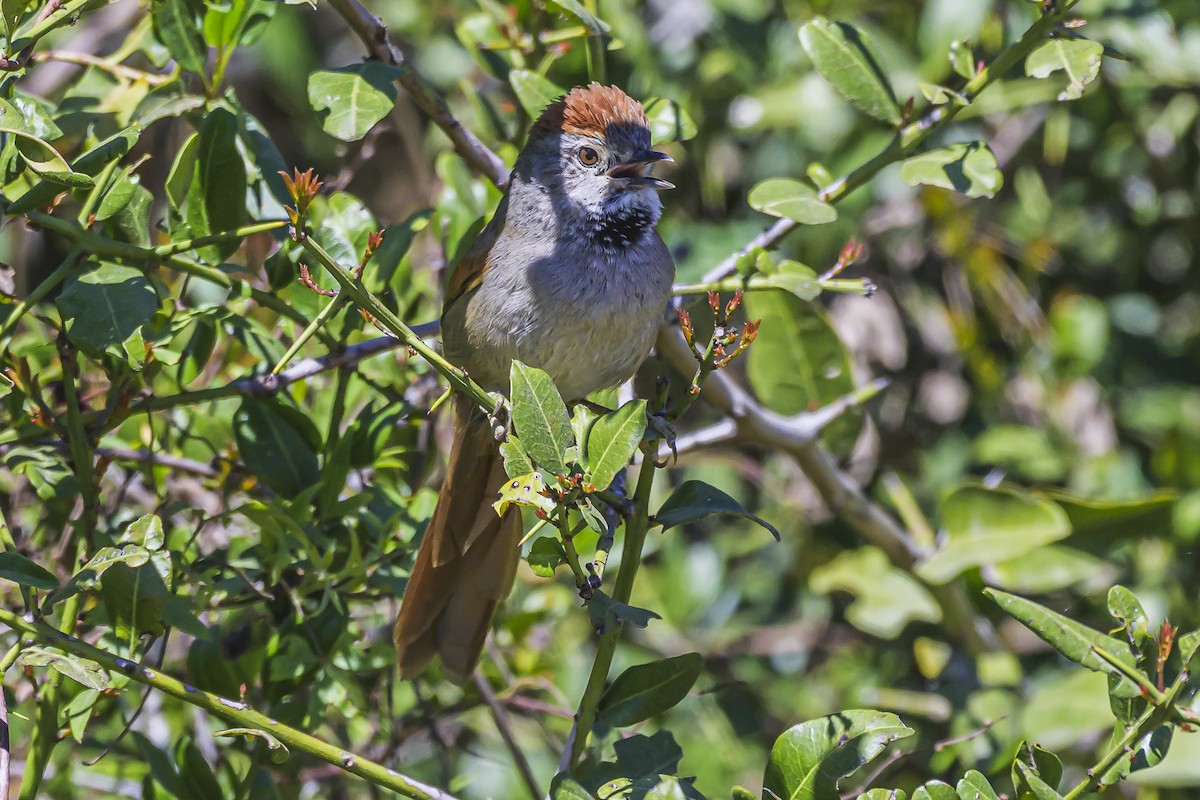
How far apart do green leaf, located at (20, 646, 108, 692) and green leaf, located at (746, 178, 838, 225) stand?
1.41 m

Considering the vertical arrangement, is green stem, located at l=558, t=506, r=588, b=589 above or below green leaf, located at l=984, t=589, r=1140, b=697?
above

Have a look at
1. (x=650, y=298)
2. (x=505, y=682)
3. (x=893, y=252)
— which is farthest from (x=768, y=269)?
(x=893, y=252)

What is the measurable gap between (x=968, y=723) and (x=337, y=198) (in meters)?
1.97

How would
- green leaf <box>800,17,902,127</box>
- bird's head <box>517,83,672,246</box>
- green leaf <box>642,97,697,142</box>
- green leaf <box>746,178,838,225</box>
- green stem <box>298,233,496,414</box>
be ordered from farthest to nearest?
bird's head <box>517,83,672,246</box>, green leaf <box>642,97,697,142</box>, green leaf <box>800,17,902,127</box>, green leaf <box>746,178,838,225</box>, green stem <box>298,233,496,414</box>

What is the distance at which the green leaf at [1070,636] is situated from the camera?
1844 millimetres

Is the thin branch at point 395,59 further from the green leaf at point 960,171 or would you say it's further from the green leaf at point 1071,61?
the green leaf at point 1071,61

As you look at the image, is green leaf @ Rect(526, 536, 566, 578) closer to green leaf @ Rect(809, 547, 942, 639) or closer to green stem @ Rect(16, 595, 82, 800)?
green stem @ Rect(16, 595, 82, 800)

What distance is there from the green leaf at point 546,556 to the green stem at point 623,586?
109mm

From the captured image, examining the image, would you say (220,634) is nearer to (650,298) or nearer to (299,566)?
(299,566)

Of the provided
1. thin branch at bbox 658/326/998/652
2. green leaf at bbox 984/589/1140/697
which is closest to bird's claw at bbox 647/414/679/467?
thin branch at bbox 658/326/998/652

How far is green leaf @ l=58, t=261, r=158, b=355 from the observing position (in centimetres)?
203

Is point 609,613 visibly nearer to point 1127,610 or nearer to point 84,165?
point 1127,610

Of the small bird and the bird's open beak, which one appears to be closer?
the small bird

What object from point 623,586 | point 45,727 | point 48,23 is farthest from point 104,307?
point 623,586
